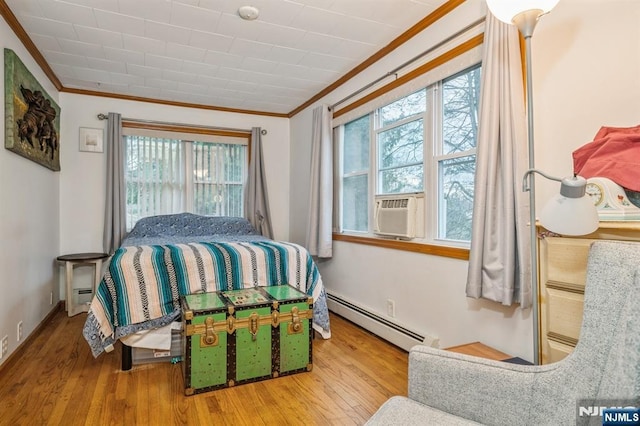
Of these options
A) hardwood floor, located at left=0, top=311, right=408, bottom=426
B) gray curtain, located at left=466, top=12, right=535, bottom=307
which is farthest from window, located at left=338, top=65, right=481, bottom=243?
hardwood floor, located at left=0, top=311, right=408, bottom=426

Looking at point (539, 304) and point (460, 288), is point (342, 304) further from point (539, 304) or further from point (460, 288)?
point (539, 304)

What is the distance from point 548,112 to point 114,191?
13.1ft

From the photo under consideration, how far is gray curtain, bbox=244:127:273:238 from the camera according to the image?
4629 mm

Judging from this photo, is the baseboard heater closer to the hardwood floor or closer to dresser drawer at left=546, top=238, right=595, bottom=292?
the hardwood floor

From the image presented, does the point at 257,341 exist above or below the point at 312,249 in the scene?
below

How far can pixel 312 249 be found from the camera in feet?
12.7

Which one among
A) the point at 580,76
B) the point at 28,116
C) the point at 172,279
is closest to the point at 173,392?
the point at 172,279

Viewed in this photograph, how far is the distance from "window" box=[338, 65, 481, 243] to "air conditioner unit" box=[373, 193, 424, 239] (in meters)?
0.08

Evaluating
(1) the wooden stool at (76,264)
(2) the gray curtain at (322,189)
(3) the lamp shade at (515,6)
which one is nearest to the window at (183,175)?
(1) the wooden stool at (76,264)

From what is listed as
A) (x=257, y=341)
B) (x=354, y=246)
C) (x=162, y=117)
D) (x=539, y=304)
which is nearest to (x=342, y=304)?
(x=354, y=246)

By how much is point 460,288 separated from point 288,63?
7.65ft

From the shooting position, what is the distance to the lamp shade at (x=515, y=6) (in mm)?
1338

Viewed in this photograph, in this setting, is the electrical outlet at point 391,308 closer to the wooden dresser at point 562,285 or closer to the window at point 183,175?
the wooden dresser at point 562,285

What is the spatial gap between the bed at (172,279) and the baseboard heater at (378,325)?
402 mm
